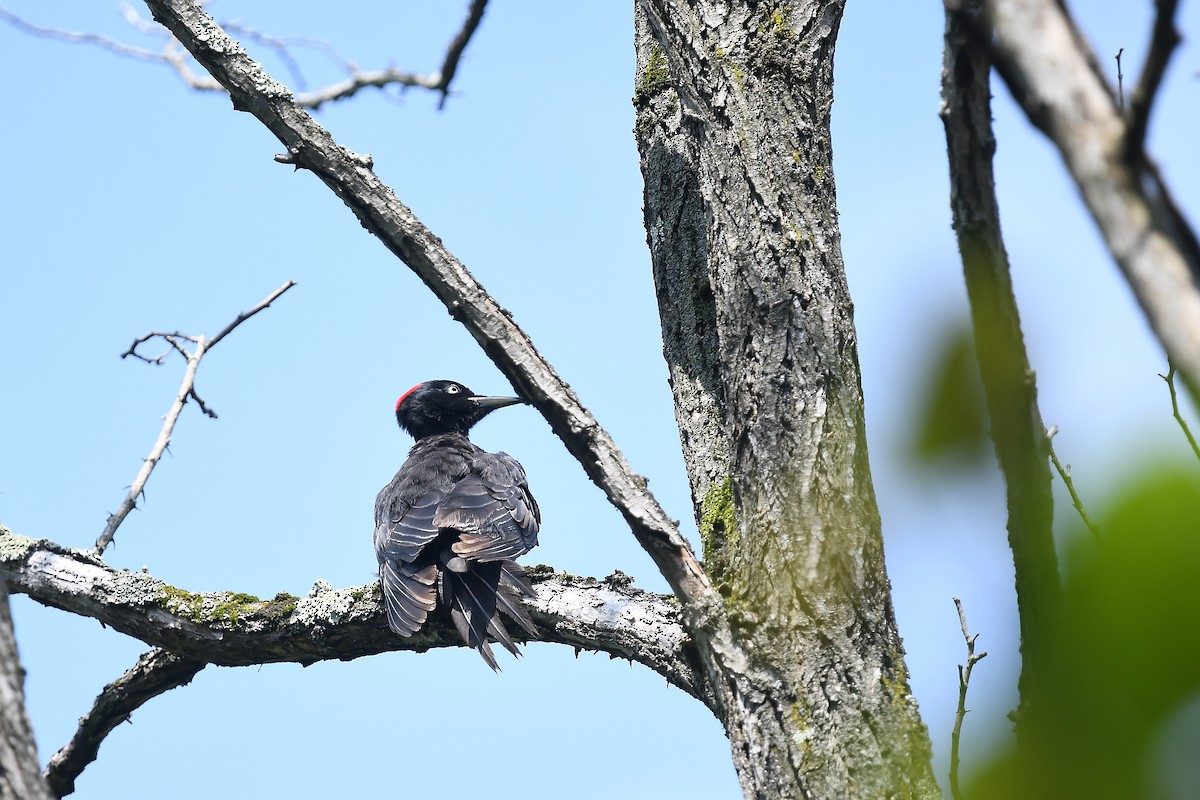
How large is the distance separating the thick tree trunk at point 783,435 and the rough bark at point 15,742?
1.80 m

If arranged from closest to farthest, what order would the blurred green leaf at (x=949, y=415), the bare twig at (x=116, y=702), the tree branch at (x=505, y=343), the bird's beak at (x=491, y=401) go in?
the blurred green leaf at (x=949, y=415)
the tree branch at (x=505, y=343)
the bare twig at (x=116, y=702)
the bird's beak at (x=491, y=401)

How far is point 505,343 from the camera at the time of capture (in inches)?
123

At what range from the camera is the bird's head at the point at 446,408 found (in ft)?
26.0

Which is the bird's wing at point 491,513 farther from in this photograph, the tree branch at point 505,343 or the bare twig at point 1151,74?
the bare twig at point 1151,74

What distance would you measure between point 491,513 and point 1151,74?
4696 millimetres

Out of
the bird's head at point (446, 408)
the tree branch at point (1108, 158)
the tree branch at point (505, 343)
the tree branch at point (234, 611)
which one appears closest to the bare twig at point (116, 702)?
the tree branch at point (234, 611)

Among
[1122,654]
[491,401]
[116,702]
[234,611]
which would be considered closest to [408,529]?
[234,611]

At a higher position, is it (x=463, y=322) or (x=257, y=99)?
(x=257, y=99)

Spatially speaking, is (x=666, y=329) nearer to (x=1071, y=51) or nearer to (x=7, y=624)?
(x=7, y=624)

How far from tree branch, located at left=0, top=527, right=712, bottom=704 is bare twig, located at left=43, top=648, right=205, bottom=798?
85 millimetres

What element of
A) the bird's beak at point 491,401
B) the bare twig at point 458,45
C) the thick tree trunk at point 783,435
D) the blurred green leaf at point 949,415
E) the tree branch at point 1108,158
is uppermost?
the bird's beak at point 491,401

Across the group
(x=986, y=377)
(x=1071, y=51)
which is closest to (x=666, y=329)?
(x=986, y=377)

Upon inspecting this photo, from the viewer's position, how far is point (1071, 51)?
3.43 ft

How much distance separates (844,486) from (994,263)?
164 cm
